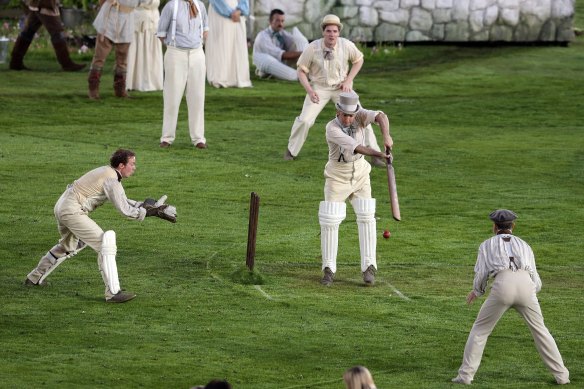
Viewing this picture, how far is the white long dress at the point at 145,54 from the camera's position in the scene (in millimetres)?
25828

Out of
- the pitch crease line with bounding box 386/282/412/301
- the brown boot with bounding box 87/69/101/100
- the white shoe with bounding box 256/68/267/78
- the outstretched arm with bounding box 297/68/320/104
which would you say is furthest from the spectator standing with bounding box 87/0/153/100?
the pitch crease line with bounding box 386/282/412/301

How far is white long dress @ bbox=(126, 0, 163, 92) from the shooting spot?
84.7ft

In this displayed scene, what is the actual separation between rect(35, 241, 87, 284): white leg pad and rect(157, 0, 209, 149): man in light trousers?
6813 mm

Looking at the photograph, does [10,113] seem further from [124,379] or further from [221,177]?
[124,379]

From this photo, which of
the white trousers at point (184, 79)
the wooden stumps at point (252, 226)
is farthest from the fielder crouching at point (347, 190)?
the white trousers at point (184, 79)

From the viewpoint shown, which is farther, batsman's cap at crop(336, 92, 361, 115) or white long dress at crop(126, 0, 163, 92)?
white long dress at crop(126, 0, 163, 92)

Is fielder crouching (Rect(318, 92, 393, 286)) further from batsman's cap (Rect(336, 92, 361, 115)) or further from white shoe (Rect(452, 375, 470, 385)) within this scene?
white shoe (Rect(452, 375, 470, 385))

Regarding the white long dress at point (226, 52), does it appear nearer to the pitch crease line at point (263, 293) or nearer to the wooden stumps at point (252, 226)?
the wooden stumps at point (252, 226)

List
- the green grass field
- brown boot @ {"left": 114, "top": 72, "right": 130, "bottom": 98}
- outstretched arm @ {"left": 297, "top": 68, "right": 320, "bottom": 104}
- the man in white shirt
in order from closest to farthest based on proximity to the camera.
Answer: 1. the green grass field
2. outstretched arm @ {"left": 297, "top": 68, "right": 320, "bottom": 104}
3. brown boot @ {"left": 114, "top": 72, "right": 130, "bottom": 98}
4. the man in white shirt

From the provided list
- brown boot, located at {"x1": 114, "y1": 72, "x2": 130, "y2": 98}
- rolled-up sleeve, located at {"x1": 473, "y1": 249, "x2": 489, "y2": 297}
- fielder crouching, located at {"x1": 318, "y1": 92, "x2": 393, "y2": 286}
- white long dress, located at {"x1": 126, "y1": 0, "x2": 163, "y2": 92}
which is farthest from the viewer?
white long dress, located at {"x1": 126, "y1": 0, "x2": 163, "y2": 92}

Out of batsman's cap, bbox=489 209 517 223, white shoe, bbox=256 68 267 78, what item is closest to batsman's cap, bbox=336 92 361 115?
batsman's cap, bbox=489 209 517 223

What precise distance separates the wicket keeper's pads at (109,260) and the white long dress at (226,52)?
548 inches

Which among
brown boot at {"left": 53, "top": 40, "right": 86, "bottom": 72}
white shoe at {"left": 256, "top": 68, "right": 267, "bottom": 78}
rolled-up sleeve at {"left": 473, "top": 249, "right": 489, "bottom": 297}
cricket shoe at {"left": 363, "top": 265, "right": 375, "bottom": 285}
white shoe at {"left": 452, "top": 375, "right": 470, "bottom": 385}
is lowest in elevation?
white shoe at {"left": 256, "top": 68, "right": 267, "bottom": 78}

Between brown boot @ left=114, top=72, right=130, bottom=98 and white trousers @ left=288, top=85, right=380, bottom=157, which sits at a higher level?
white trousers @ left=288, top=85, right=380, bottom=157
